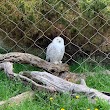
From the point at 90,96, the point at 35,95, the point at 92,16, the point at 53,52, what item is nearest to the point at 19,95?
the point at 35,95

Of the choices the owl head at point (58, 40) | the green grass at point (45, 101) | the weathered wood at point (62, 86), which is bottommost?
the green grass at point (45, 101)

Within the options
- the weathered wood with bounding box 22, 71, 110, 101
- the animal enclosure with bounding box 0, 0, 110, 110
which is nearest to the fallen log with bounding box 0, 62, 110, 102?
the weathered wood with bounding box 22, 71, 110, 101

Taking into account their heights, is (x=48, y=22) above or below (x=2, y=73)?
above

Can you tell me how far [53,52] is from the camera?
3.01 metres

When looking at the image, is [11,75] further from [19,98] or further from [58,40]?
[58,40]

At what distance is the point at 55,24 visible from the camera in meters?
3.01

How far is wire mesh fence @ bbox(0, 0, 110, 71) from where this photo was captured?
290 centimetres

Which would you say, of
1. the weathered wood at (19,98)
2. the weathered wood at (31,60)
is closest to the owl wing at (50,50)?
the weathered wood at (31,60)

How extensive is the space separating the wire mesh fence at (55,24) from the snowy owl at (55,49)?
6cm

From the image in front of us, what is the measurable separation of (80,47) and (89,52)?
184mm

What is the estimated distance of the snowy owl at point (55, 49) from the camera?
9.80ft

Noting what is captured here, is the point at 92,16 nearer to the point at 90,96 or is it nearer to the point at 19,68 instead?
the point at 19,68

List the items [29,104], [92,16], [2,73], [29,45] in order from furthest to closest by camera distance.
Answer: [29,45] < [92,16] < [2,73] < [29,104]

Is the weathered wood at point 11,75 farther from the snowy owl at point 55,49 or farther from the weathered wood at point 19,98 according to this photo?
the snowy owl at point 55,49
